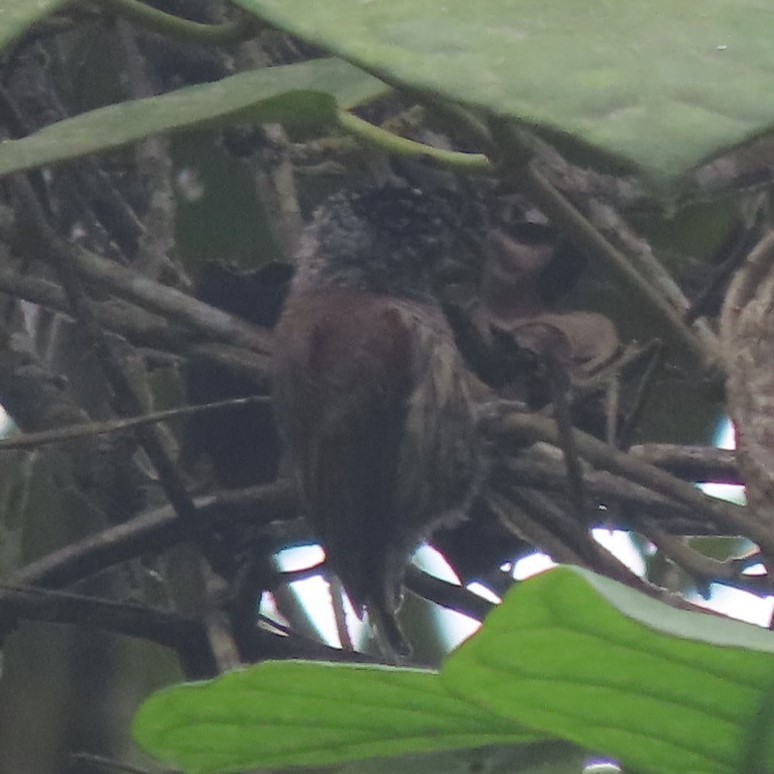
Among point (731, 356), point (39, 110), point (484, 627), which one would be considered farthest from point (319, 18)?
point (39, 110)

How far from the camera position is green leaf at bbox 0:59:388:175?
2.00 ft

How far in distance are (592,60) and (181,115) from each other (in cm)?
25

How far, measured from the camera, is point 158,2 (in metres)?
1.68

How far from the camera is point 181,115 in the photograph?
2.04ft

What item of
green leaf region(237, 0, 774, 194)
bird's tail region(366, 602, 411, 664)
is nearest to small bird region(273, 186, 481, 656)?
bird's tail region(366, 602, 411, 664)

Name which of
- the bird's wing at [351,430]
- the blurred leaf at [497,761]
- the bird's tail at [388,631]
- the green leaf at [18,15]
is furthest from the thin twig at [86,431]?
the green leaf at [18,15]

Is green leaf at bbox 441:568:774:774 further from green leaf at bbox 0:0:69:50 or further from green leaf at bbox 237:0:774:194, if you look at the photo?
green leaf at bbox 0:0:69:50

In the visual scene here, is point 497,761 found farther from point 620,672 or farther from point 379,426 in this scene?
Answer: point 379,426

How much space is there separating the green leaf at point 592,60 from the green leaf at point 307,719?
24cm

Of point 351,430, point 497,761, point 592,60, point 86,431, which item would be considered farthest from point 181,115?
point 351,430

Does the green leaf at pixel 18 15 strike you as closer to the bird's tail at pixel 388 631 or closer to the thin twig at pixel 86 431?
the thin twig at pixel 86 431

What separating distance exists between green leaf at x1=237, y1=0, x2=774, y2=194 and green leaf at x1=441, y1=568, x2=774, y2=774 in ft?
0.46

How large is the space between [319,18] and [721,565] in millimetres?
877

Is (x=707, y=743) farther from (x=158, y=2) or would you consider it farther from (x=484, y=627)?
(x=158, y=2)
